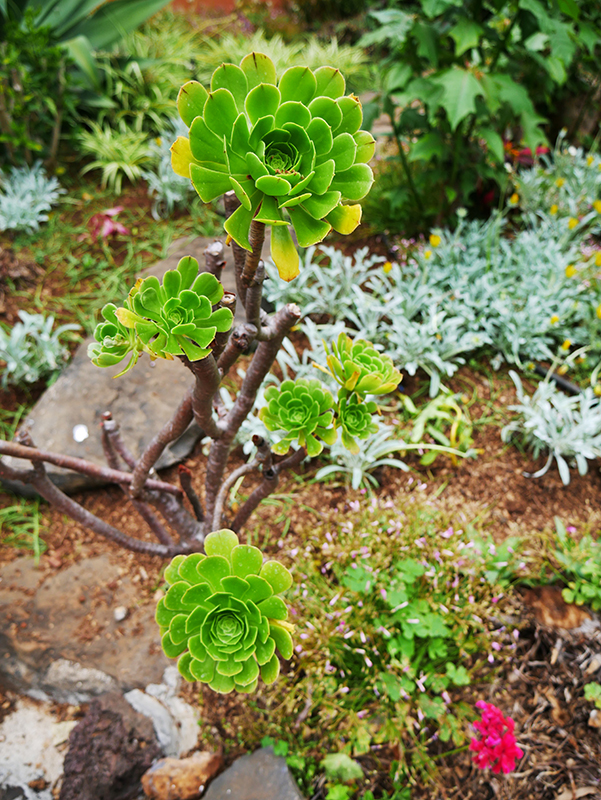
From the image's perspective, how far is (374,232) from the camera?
3.22 metres

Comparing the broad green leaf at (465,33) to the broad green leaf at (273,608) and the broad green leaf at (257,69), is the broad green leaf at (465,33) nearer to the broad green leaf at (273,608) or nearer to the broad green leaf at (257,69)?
the broad green leaf at (257,69)

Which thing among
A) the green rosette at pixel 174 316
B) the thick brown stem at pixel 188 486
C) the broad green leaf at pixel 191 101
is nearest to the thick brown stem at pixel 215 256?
the green rosette at pixel 174 316

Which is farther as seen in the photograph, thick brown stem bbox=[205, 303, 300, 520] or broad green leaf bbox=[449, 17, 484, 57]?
broad green leaf bbox=[449, 17, 484, 57]

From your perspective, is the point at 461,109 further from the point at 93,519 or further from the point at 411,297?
the point at 93,519

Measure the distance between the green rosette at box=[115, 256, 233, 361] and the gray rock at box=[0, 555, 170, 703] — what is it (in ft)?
4.67

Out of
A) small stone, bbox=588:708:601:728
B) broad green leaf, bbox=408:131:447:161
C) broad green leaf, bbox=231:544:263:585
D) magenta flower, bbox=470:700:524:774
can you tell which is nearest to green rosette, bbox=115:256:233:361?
broad green leaf, bbox=231:544:263:585

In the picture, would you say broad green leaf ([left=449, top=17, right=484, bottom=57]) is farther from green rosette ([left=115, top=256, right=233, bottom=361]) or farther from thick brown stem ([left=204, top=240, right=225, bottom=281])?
green rosette ([left=115, top=256, right=233, bottom=361])

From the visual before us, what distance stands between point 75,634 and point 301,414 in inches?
52.6

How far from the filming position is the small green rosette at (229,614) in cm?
79

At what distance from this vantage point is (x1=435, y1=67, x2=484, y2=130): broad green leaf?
2191 mm

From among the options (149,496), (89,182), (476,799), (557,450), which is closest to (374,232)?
(557,450)

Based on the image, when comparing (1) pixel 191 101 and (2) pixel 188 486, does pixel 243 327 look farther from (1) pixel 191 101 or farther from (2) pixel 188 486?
(2) pixel 188 486

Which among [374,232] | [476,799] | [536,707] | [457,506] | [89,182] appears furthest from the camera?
[89,182]

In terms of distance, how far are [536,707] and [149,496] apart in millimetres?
1419
